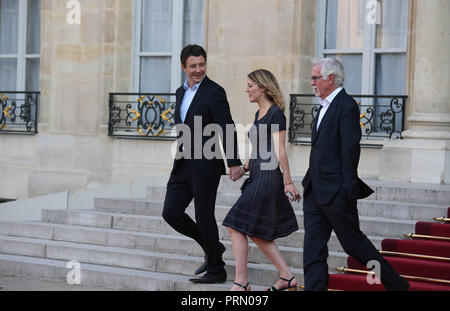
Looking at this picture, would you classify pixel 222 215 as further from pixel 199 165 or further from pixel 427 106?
pixel 427 106

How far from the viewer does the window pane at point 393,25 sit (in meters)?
10.9

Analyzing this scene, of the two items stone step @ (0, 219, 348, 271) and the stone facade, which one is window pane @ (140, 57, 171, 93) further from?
stone step @ (0, 219, 348, 271)

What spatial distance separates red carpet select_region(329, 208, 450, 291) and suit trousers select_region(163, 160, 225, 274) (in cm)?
98

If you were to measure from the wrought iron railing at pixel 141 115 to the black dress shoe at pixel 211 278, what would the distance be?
189 inches

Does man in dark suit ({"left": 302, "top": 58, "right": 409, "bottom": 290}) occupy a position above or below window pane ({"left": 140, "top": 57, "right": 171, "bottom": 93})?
below

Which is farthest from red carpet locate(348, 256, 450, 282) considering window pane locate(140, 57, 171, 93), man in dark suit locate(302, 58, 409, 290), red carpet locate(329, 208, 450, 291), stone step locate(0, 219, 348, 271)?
window pane locate(140, 57, 171, 93)

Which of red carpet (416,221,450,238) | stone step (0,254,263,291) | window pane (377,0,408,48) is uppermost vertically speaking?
window pane (377,0,408,48)

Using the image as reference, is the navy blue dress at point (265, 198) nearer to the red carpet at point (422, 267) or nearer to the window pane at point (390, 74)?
the red carpet at point (422, 267)

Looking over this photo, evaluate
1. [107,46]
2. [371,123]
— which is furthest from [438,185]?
[107,46]

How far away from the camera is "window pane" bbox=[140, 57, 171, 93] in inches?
496

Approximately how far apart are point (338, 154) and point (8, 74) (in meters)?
8.91

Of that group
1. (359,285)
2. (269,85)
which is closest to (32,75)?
(269,85)

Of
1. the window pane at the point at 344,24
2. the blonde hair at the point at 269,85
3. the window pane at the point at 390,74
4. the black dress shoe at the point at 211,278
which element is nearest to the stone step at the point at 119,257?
the black dress shoe at the point at 211,278
